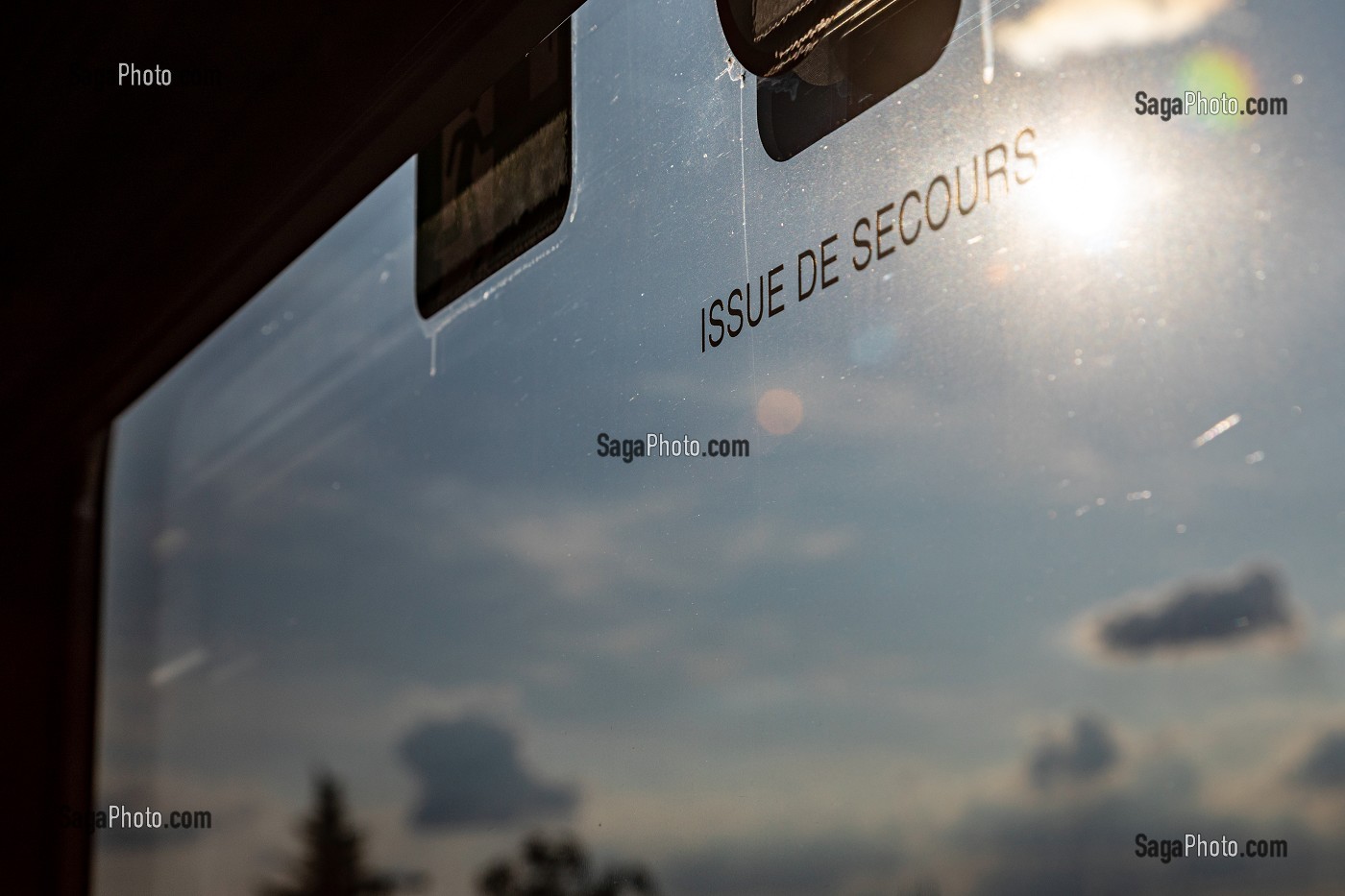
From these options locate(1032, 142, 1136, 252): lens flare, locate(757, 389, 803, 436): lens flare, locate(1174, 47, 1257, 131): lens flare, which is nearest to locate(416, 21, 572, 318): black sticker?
locate(757, 389, 803, 436): lens flare

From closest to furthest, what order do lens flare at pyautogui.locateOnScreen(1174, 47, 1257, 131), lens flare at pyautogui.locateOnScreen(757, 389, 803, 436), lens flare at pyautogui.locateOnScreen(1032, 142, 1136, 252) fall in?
lens flare at pyautogui.locateOnScreen(1174, 47, 1257, 131) < lens flare at pyautogui.locateOnScreen(1032, 142, 1136, 252) < lens flare at pyautogui.locateOnScreen(757, 389, 803, 436)

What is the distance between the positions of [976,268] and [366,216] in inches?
43.1

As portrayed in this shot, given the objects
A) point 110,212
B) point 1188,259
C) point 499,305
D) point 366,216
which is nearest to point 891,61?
point 1188,259

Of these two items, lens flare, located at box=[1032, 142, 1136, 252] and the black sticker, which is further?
the black sticker

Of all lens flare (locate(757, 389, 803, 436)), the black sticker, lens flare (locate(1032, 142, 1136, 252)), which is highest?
the black sticker

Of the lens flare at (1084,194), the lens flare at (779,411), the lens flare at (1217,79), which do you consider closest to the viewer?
the lens flare at (1217,79)

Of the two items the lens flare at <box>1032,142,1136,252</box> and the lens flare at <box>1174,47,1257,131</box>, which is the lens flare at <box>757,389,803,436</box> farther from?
the lens flare at <box>1174,47,1257,131</box>

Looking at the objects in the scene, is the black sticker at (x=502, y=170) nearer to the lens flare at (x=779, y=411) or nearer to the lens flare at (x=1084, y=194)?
the lens flare at (x=779, y=411)

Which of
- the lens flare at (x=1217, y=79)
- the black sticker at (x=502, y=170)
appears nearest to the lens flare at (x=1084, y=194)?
the lens flare at (x=1217, y=79)

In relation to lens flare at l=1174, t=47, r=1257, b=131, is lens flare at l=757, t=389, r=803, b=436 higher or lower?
lower

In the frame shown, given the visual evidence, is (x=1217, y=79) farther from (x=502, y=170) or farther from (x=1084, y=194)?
(x=502, y=170)

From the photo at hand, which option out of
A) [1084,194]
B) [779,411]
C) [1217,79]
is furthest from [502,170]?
[1217,79]

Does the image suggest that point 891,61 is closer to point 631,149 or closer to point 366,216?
point 631,149

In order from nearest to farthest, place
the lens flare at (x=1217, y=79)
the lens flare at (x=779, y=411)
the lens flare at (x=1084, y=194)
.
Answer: the lens flare at (x=1217, y=79), the lens flare at (x=1084, y=194), the lens flare at (x=779, y=411)
